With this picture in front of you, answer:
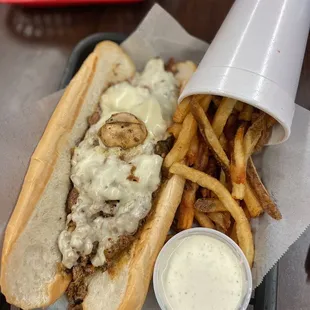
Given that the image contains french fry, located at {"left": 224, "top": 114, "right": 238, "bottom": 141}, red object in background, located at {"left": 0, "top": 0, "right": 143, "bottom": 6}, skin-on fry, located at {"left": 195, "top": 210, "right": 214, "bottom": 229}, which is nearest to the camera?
skin-on fry, located at {"left": 195, "top": 210, "right": 214, "bottom": 229}

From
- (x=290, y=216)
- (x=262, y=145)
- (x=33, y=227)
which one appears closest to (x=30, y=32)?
(x=33, y=227)

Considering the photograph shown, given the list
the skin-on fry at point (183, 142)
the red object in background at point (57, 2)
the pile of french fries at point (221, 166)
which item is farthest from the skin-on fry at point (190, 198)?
the red object in background at point (57, 2)

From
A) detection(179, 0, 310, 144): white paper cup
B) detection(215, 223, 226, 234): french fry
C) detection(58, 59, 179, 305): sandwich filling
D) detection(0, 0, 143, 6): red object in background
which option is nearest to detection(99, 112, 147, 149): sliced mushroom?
detection(58, 59, 179, 305): sandwich filling

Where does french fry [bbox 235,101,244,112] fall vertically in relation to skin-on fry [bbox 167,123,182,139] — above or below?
above

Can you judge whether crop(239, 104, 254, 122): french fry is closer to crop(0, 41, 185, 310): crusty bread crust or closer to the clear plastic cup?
crop(0, 41, 185, 310): crusty bread crust

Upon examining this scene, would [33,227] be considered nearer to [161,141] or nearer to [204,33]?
[161,141]

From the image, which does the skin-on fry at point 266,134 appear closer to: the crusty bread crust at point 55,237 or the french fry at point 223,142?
the french fry at point 223,142

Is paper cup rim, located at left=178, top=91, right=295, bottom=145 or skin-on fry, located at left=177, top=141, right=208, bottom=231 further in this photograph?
skin-on fry, located at left=177, top=141, right=208, bottom=231
